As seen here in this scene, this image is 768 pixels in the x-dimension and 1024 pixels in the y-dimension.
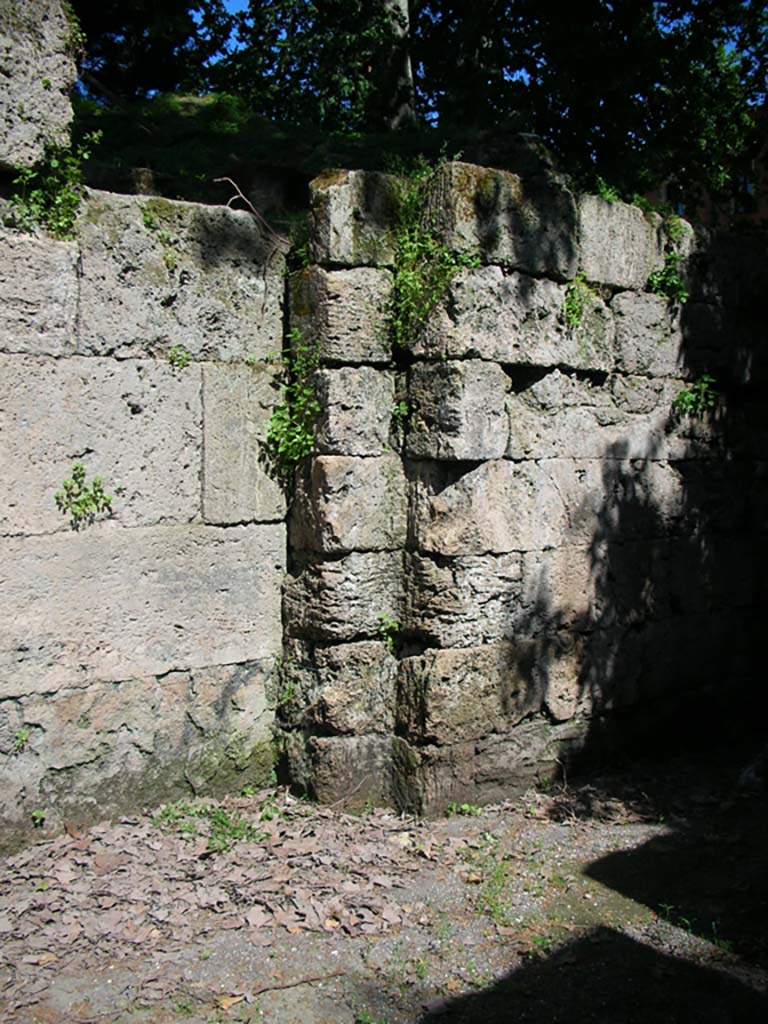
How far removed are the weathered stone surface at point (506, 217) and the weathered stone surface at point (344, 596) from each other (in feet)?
5.24

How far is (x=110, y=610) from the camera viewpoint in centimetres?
425

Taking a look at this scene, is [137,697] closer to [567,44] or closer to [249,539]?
[249,539]

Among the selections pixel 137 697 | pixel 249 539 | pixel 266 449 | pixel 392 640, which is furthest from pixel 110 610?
pixel 392 640

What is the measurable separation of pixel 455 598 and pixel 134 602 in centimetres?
153

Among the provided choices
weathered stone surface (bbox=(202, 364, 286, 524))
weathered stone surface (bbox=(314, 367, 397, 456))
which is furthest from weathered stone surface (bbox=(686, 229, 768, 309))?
weathered stone surface (bbox=(202, 364, 286, 524))

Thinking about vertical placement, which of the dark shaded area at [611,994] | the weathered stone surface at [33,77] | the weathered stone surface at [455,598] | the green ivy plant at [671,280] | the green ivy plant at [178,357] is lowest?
the dark shaded area at [611,994]

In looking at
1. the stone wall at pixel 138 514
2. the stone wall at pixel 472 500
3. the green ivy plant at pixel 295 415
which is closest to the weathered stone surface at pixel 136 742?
the stone wall at pixel 138 514

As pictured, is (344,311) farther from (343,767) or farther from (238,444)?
(343,767)

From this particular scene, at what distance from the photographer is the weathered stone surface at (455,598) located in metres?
4.66

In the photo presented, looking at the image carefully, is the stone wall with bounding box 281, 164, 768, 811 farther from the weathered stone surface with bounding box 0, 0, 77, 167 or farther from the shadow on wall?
the weathered stone surface with bounding box 0, 0, 77, 167

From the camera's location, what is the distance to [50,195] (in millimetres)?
4082

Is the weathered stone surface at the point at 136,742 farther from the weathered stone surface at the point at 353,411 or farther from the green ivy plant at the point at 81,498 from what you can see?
the weathered stone surface at the point at 353,411

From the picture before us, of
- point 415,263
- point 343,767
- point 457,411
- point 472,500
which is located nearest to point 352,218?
point 415,263

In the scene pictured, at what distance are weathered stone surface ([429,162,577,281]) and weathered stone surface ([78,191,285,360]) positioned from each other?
2.90 ft
